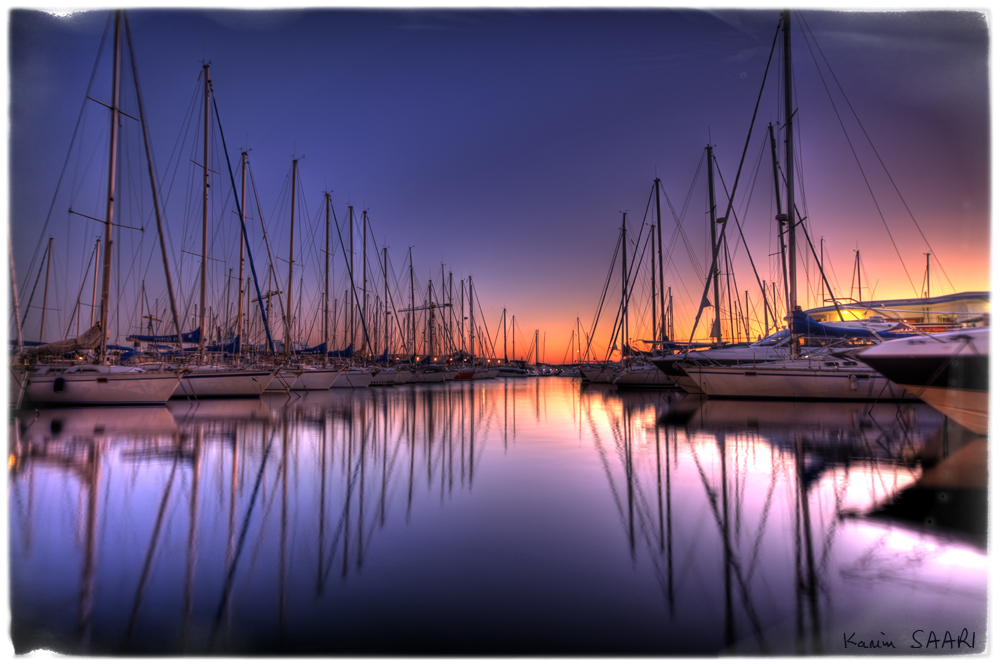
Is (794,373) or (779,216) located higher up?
(779,216)

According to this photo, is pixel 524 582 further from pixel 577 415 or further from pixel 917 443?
pixel 577 415

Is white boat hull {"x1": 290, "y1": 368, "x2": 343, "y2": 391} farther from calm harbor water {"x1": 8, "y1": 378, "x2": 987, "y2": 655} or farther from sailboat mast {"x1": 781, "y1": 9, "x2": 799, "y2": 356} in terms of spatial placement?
sailboat mast {"x1": 781, "y1": 9, "x2": 799, "y2": 356}

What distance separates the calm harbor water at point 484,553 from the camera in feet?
10.7

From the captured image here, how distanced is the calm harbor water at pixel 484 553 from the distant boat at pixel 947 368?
2.95 ft

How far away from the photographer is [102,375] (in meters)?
20.0

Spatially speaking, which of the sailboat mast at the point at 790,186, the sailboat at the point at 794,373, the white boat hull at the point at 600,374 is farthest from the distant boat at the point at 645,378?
the sailboat mast at the point at 790,186

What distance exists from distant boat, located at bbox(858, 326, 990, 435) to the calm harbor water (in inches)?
35.4

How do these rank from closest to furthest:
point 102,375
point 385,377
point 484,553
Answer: point 484,553 → point 102,375 → point 385,377

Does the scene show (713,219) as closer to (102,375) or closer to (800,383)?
(800,383)

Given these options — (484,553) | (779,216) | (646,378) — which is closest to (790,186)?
(779,216)

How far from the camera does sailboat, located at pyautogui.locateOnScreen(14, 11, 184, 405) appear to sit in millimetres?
19219

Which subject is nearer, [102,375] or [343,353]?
[102,375]

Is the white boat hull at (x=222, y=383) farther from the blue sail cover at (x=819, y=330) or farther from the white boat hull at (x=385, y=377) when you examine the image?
the blue sail cover at (x=819, y=330)

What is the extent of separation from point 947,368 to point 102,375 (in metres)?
25.7
